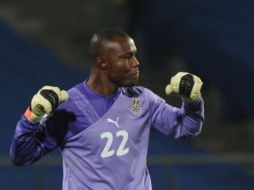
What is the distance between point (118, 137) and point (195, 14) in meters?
3.64

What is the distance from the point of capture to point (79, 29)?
8.93 meters

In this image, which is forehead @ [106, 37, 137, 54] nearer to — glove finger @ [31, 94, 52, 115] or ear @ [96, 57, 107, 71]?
ear @ [96, 57, 107, 71]

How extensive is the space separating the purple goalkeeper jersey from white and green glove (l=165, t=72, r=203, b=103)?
0.23ft

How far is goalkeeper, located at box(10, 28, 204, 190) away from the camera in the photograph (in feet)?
11.5

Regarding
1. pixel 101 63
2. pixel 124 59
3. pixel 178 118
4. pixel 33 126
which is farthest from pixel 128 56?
pixel 33 126

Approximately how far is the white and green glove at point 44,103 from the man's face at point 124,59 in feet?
0.94

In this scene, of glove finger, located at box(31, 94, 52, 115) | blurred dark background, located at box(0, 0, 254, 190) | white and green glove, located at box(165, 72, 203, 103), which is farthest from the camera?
blurred dark background, located at box(0, 0, 254, 190)

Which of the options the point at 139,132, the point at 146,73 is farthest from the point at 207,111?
the point at 139,132

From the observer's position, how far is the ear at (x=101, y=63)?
3.54m

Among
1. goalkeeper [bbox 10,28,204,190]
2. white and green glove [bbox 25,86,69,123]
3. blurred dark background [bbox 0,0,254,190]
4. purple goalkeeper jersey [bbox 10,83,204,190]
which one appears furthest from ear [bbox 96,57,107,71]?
blurred dark background [bbox 0,0,254,190]

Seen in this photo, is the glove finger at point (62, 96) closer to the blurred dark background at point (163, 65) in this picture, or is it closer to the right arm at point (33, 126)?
the right arm at point (33, 126)

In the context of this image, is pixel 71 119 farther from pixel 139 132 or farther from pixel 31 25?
pixel 31 25

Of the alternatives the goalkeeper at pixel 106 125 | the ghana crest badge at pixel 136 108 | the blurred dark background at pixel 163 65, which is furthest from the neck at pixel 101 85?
the blurred dark background at pixel 163 65

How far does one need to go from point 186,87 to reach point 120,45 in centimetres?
33
